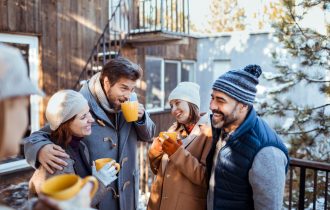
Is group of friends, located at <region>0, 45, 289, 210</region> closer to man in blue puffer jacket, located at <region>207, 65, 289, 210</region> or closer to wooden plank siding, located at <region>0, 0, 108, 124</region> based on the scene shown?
man in blue puffer jacket, located at <region>207, 65, 289, 210</region>

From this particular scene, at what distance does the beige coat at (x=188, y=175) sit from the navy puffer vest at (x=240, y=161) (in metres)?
0.19

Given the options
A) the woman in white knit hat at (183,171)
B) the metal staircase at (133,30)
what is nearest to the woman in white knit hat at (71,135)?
the woman in white knit hat at (183,171)

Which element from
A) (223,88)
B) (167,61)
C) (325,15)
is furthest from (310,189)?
(167,61)

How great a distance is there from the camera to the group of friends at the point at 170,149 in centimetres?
164

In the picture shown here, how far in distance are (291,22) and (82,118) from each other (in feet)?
11.2

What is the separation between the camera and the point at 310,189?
3.97m

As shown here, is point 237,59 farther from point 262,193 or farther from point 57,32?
point 262,193

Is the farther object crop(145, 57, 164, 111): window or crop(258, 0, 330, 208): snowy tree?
crop(145, 57, 164, 111): window

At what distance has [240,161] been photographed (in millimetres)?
1688

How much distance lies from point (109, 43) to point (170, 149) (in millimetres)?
4769

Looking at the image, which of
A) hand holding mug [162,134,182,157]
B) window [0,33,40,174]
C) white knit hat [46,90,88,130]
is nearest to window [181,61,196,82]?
window [0,33,40,174]

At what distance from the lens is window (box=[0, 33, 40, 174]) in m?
4.74

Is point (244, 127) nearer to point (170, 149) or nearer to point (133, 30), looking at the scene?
point (170, 149)

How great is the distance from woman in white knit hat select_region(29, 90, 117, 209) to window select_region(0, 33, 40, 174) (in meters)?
3.30
